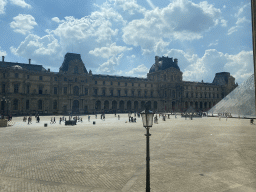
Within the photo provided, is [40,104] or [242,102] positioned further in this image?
[40,104]

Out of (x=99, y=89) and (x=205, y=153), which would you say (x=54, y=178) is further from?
(x=99, y=89)

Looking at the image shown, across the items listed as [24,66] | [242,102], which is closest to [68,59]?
[24,66]

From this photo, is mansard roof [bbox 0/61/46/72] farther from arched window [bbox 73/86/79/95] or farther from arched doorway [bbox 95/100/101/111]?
arched doorway [bbox 95/100/101/111]

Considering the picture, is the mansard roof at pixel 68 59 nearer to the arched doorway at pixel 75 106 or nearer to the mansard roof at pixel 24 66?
the mansard roof at pixel 24 66

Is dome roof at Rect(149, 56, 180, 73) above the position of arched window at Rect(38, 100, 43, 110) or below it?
above

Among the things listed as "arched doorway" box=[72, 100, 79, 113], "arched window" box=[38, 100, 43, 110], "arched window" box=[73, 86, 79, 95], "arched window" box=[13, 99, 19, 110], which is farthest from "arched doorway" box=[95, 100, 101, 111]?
"arched window" box=[13, 99, 19, 110]

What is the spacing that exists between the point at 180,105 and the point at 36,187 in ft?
287

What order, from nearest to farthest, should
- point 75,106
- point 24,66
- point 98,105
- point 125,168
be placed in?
point 125,168 < point 24,66 < point 75,106 < point 98,105

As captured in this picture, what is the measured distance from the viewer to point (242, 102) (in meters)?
51.3

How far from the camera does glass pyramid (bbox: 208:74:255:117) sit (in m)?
48.0

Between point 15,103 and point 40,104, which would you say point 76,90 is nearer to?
point 40,104

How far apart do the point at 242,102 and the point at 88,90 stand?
4789 centimetres

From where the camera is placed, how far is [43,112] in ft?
214

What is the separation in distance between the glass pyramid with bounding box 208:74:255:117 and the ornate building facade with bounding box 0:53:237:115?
97.7 ft
